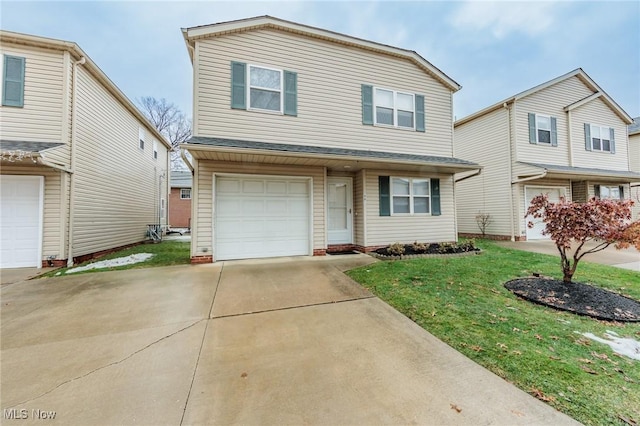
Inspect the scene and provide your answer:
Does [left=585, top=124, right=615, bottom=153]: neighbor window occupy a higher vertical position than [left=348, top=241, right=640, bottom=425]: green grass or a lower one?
higher

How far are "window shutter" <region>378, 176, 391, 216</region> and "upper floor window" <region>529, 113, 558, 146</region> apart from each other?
806 centimetres

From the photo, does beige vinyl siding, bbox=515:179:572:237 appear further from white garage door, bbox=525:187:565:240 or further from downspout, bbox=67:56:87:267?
downspout, bbox=67:56:87:267

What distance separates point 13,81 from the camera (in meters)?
6.48

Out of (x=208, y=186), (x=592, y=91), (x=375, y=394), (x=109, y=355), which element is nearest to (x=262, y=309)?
(x=109, y=355)

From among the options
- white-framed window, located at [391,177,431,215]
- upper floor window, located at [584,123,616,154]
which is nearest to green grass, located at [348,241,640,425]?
white-framed window, located at [391,177,431,215]

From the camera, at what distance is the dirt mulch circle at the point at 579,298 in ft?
12.1

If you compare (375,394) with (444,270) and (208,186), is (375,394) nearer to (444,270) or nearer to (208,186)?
(444,270)

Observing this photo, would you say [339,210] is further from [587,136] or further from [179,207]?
[179,207]

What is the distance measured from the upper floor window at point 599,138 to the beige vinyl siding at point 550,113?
147cm

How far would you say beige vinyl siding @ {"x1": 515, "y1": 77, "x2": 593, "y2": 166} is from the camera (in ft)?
37.0

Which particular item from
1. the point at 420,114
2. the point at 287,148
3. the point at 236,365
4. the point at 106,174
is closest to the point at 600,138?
the point at 420,114

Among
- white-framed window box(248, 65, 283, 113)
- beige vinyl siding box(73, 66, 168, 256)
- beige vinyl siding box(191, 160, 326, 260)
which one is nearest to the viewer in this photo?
beige vinyl siding box(191, 160, 326, 260)

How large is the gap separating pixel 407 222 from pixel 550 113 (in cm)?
971

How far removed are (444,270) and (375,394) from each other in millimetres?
4552
